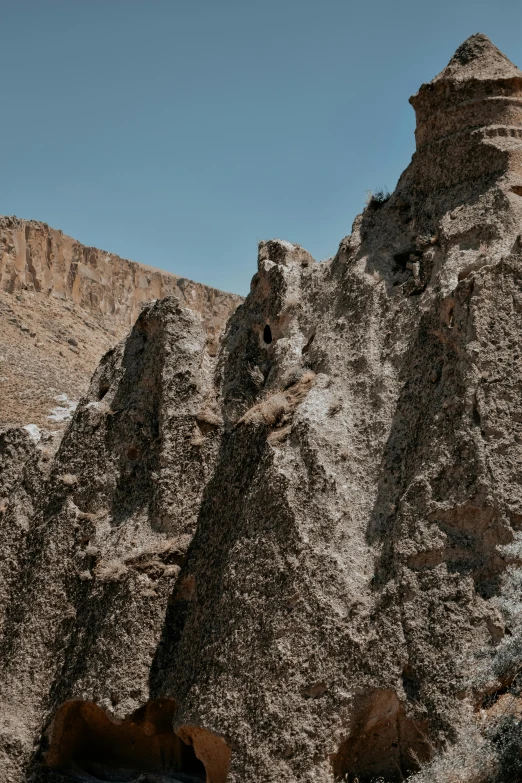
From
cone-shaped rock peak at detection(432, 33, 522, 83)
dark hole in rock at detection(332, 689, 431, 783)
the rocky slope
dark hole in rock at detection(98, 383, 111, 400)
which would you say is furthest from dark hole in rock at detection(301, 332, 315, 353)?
the rocky slope

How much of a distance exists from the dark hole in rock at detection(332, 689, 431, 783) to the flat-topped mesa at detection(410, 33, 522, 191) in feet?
20.5

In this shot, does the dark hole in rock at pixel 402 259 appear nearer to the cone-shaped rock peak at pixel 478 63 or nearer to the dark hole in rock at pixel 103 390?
the cone-shaped rock peak at pixel 478 63

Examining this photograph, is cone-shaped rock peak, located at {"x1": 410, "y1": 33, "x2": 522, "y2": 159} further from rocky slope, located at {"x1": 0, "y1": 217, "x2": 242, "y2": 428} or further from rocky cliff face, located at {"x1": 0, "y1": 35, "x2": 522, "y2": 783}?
rocky slope, located at {"x1": 0, "y1": 217, "x2": 242, "y2": 428}

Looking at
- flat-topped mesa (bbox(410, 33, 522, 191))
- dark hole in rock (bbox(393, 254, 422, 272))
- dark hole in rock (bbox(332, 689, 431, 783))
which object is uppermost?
flat-topped mesa (bbox(410, 33, 522, 191))

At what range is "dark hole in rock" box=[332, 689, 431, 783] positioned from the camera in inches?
378

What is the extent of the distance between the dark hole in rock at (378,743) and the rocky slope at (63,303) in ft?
77.9

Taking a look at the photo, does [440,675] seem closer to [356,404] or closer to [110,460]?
[356,404]

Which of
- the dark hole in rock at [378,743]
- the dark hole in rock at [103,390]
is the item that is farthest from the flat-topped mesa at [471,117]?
the dark hole in rock at [378,743]

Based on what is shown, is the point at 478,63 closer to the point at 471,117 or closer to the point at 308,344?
the point at 471,117

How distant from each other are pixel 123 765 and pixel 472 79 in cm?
944

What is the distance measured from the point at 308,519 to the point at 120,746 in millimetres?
4319

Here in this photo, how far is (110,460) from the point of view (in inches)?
579

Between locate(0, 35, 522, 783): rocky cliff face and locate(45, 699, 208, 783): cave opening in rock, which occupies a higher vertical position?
locate(0, 35, 522, 783): rocky cliff face

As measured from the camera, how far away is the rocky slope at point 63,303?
123 ft
